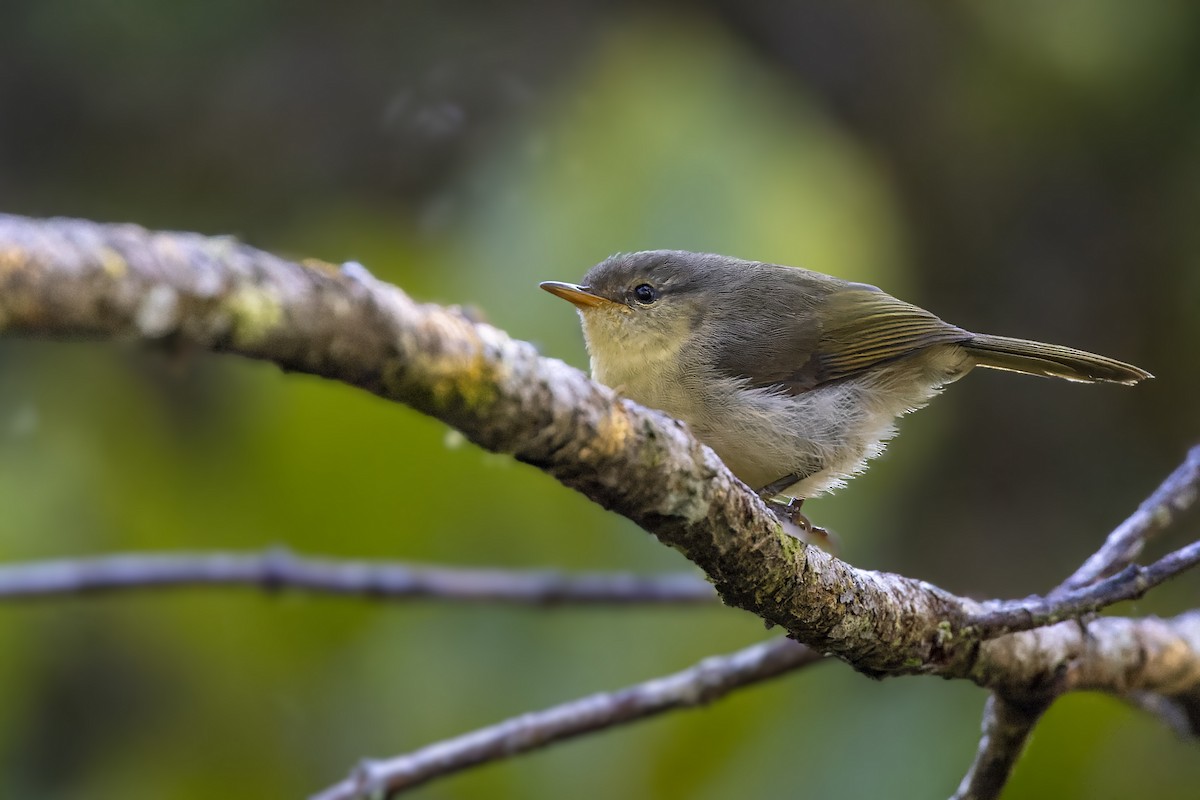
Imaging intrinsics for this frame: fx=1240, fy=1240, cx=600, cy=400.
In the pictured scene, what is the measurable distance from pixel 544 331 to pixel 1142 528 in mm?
1983

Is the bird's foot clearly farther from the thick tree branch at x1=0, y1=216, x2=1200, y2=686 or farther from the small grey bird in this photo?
the thick tree branch at x1=0, y1=216, x2=1200, y2=686

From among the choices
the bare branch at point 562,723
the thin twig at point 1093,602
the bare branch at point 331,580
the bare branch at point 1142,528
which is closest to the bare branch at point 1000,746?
the thin twig at point 1093,602

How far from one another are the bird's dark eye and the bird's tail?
1049 millimetres

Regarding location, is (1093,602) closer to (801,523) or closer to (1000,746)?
(1000,746)

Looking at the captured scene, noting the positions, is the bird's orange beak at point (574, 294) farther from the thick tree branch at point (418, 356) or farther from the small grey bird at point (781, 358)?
the thick tree branch at point (418, 356)

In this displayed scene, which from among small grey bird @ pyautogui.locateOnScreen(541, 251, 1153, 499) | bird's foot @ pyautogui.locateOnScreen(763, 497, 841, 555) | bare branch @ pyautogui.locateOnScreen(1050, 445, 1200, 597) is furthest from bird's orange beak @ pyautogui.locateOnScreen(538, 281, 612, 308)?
bare branch @ pyautogui.locateOnScreen(1050, 445, 1200, 597)

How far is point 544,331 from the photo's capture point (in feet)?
13.7

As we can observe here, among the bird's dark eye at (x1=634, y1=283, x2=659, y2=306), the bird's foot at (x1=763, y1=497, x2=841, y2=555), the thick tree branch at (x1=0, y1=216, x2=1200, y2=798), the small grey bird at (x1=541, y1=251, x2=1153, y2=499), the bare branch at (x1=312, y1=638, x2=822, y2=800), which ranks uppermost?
the bird's dark eye at (x1=634, y1=283, x2=659, y2=306)

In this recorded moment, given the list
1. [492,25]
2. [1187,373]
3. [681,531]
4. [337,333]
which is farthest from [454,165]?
[337,333]

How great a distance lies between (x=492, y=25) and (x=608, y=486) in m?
5.15

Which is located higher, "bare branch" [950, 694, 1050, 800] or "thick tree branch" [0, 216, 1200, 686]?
"thick tree branch" [0, 216, 1200, 686]

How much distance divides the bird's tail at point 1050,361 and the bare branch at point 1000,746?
1.25m

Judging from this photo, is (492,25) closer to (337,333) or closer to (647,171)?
(647,171)

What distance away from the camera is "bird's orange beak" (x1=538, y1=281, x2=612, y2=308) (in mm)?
4019
